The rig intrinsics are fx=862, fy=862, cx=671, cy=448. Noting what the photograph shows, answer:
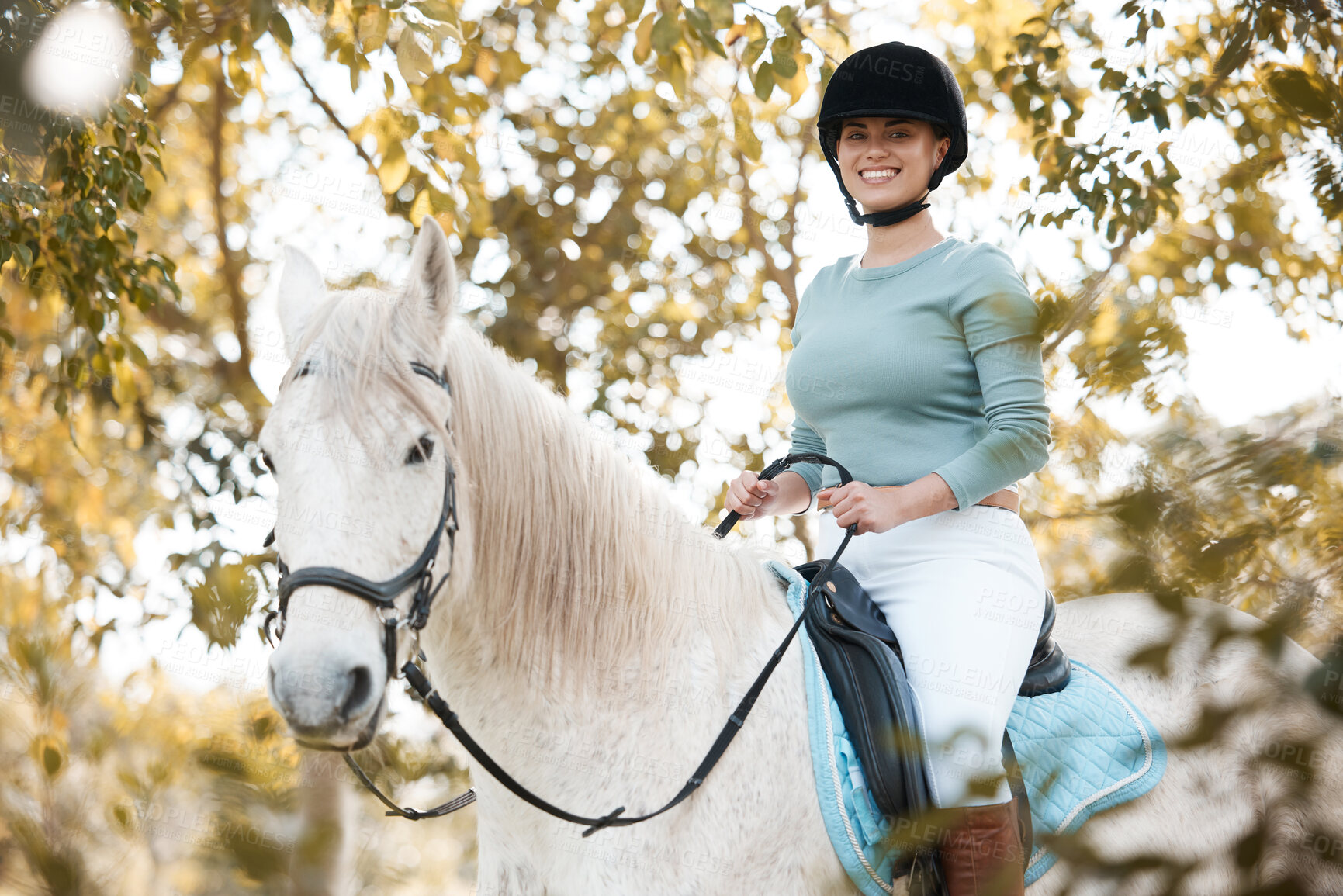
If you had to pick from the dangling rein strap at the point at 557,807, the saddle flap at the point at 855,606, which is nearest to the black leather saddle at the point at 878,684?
the saddle flap at the point at 855,606

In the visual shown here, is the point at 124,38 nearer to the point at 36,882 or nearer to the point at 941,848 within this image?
the point at 36,882

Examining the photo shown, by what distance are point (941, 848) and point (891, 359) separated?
3.56 ft

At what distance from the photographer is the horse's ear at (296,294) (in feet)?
6.36

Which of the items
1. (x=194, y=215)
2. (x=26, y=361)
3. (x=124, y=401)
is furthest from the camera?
(x=194, y=215)

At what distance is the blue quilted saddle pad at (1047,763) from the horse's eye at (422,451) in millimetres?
984

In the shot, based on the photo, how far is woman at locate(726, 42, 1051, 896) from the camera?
189 centimetres

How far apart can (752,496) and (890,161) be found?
0.97m

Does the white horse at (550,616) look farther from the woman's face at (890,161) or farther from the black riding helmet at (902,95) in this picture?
the black riding helmet at (902,95)

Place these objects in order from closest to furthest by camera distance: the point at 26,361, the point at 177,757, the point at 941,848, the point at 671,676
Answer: the point at 177,757, the point at 941,848, the point at 671,676, the point at 26,361

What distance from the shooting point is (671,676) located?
1.94 meters

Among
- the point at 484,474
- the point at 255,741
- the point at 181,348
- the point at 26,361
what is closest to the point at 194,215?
the point at 181,348

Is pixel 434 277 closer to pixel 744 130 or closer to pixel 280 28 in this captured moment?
pixel 280 28

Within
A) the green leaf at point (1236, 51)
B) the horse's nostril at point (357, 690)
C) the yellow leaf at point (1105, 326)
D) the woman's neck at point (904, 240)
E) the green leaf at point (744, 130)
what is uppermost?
the green leaf at point (744, 130)

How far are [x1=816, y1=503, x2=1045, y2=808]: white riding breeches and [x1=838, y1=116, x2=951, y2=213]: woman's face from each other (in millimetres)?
848
